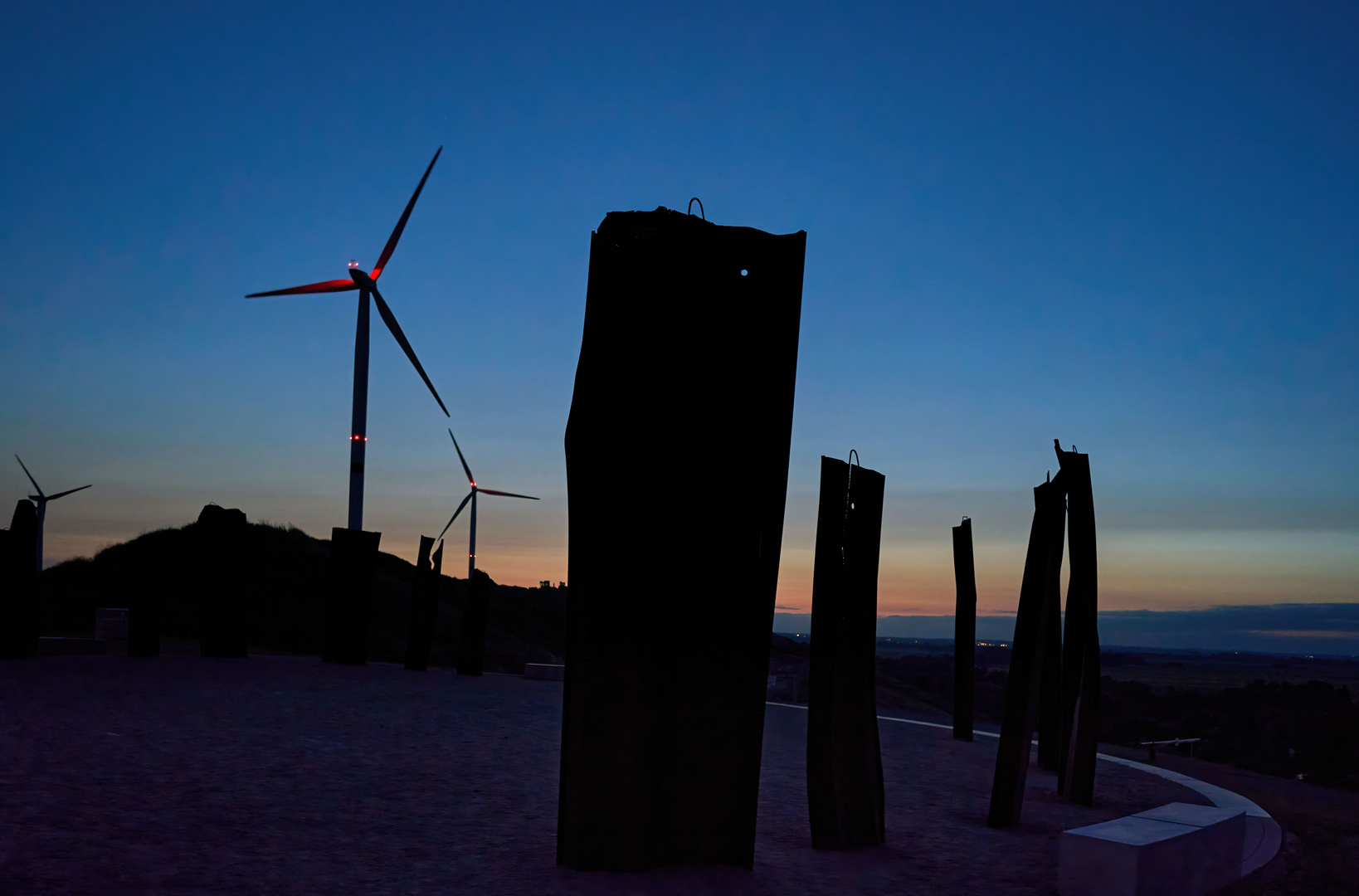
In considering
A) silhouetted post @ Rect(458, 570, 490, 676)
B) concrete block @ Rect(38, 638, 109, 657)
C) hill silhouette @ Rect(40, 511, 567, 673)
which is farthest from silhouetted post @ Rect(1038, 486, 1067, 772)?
hill silhouette @ Rect(40, 511, 567, 673)

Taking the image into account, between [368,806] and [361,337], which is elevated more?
[361,337]

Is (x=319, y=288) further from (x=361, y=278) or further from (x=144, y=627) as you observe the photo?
(x=144, y=627)

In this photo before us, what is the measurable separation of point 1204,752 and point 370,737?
80.2 ft

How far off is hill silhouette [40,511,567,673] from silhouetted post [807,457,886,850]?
37.6m

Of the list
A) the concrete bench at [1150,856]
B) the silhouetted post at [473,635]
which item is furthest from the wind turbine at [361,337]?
the concrete bench at [1150,856]

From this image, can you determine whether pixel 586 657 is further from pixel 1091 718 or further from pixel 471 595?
pixel 471 595

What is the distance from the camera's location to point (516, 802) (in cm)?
781

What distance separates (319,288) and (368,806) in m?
22.5

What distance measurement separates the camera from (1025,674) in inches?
325

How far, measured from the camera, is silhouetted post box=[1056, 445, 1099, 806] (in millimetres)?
8945

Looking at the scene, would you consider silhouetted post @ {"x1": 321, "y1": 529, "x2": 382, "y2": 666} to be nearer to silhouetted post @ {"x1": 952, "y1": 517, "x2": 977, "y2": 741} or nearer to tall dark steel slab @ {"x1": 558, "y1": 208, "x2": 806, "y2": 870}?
silhouetted post @ {"x1": 952, "y1": 517, "x2": 977, "y2": 741}

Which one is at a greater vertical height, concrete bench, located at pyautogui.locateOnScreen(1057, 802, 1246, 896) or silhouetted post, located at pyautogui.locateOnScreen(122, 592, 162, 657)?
concrete bench, located at pyautogui.locateOnScreen(1057, 802, 1246, 896)

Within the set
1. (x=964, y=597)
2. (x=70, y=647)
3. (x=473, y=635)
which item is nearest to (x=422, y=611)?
(x=473, y=635)

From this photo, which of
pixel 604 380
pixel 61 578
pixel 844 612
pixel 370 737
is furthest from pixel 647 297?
pixel 61 578
